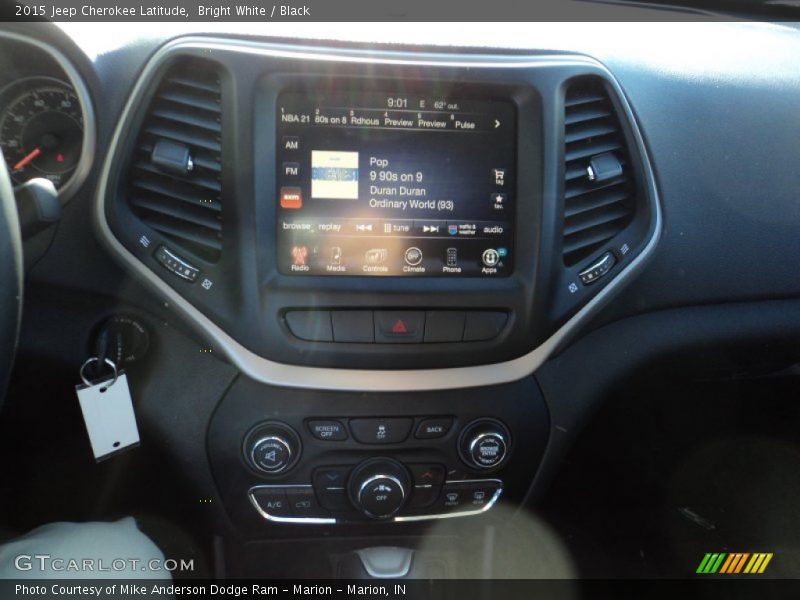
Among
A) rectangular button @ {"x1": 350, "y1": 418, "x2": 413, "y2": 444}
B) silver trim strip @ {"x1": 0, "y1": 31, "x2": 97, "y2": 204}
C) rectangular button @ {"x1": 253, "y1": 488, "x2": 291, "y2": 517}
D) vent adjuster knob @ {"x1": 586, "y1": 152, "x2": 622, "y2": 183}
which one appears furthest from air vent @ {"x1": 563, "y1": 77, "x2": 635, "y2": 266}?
silver trim strip @ {"x1": 0, "y1": 31, "x2": 97, "y2": 204}

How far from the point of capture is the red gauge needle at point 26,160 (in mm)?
1573

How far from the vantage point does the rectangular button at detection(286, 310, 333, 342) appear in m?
1.62

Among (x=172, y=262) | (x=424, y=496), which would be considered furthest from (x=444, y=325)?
(x=172, y=262)

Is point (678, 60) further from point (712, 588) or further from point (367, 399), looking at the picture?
point (712, 588)

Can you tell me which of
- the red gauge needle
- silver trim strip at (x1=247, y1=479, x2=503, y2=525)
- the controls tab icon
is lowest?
silver trim strip at (x1=247, y1=479, x2=503, y2=525)

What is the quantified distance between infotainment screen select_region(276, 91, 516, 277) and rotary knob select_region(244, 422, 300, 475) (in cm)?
36

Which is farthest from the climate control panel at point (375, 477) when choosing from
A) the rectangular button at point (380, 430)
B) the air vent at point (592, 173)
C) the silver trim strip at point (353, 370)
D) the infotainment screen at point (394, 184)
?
the air vent at point (592, 173)

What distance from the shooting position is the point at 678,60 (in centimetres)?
179

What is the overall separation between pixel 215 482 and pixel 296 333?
1.45ft

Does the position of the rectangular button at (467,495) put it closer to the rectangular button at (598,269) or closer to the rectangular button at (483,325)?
the rectangular button at (483,325)

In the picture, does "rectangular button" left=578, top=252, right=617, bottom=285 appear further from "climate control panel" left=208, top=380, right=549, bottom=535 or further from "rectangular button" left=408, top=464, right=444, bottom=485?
"rectangular button" left=408, top=464, right=444, bottom=485

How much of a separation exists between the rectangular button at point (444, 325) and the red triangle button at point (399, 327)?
45mm

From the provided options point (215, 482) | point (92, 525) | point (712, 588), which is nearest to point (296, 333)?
point (215, 482)

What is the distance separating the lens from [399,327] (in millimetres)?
1645
